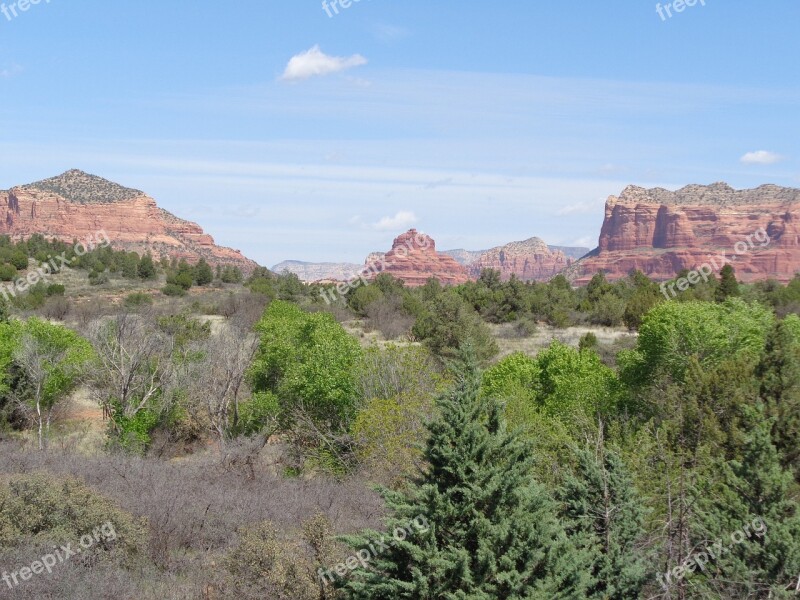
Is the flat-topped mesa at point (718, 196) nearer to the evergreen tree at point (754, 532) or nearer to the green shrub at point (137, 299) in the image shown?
the green shrub at point (137, 299)

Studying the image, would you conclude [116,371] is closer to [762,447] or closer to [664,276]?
[762,447]

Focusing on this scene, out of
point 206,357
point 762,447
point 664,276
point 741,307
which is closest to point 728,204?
point 664,276

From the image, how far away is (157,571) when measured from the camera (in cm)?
1798

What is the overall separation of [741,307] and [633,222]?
146m

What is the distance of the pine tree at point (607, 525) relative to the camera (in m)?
13.7

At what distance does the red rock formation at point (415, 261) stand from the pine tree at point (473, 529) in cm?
14977

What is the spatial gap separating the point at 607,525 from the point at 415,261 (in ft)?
514

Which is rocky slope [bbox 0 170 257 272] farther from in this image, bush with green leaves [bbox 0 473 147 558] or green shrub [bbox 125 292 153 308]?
bush with green leaves [bbox 0 473 147 558]

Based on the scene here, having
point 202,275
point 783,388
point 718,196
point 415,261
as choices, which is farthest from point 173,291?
point 718,196

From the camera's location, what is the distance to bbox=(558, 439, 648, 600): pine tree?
13664 millimetres

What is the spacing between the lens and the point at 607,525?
13312mm

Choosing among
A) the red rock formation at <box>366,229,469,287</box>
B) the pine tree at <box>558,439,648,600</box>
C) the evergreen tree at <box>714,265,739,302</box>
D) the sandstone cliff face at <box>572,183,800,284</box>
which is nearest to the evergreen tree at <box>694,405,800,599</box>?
the pine tree at <box>558,439,648,600</box>

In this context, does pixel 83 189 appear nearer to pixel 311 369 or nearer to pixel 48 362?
pixel 48 362

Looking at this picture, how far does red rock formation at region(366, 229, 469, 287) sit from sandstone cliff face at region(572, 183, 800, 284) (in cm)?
2814
